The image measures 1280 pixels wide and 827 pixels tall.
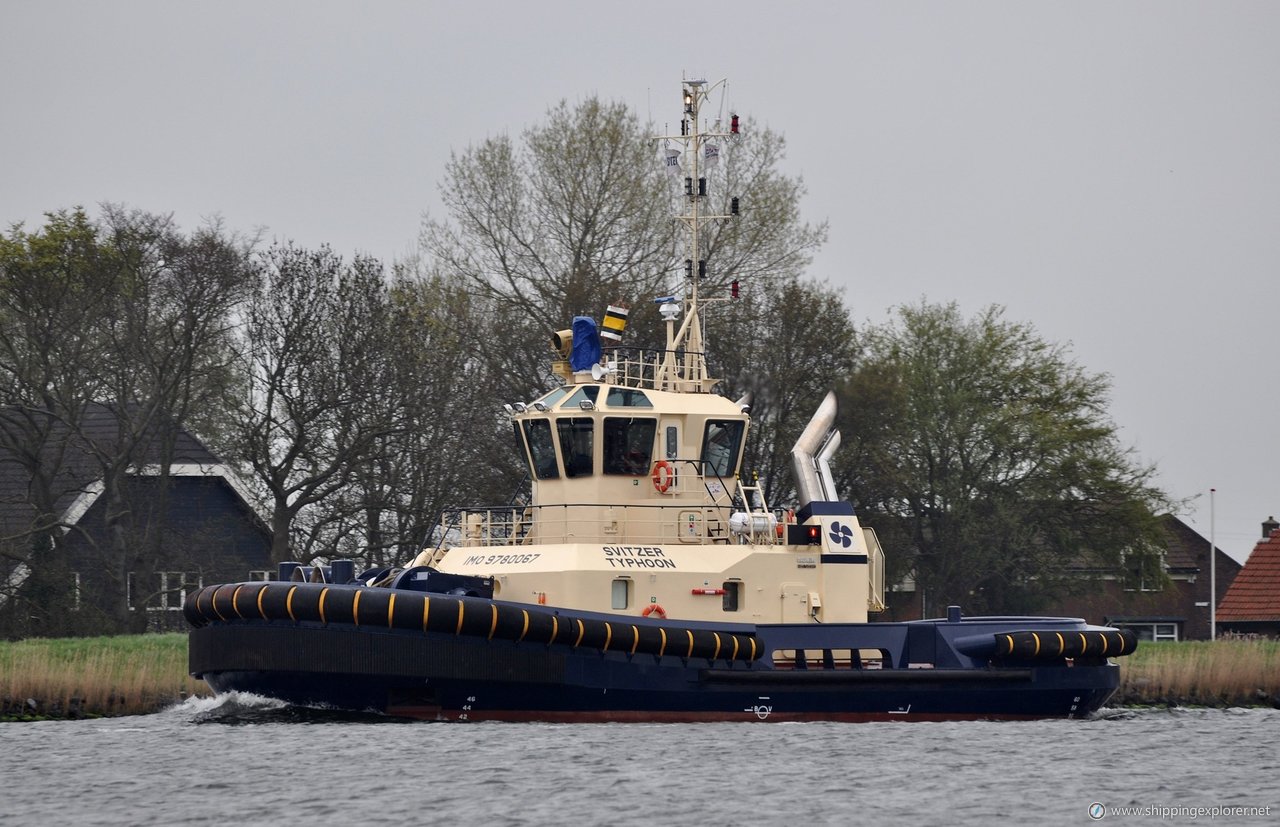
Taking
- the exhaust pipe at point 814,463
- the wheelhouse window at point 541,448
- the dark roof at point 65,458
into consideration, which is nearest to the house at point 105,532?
the dark roof at point 65,458

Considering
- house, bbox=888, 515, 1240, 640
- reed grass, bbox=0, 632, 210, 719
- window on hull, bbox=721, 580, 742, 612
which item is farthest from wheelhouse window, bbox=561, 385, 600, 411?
house, bbox=888, 515, 1240, 640

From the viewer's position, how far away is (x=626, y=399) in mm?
26562

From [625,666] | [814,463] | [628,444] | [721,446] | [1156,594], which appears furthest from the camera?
[1156,594]

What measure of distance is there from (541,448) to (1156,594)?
26357 mm

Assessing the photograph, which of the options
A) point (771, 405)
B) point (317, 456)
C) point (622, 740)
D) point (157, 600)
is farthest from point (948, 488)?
point (622, 740)

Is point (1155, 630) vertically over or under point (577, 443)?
under

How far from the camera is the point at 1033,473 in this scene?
45.1 metres

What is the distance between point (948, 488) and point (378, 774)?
84.1 ft

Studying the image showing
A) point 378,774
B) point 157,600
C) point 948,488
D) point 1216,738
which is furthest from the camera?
point 948,488

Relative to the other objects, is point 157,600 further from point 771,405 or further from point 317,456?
point 771,405

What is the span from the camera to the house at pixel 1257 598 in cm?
4444

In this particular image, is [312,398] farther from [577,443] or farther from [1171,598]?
[1171,598]

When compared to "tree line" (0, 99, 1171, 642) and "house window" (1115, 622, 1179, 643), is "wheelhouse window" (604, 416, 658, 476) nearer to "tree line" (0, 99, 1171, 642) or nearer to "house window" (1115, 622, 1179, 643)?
"tree line" (0, 99, 1171, 642)

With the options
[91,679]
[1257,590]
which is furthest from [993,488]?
[91,679]
